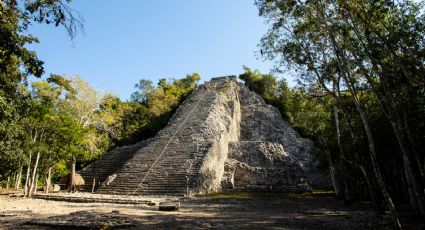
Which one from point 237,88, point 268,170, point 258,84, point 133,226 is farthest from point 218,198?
point 258,84

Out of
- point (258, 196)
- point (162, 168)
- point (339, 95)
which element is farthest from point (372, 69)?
point (162, 168)

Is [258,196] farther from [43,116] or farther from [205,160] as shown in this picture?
[43,116]

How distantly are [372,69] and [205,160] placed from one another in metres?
11.7

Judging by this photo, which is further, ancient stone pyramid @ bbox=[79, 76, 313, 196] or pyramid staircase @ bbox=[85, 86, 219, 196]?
ancient stone pyramid @ bbox=[79, 76, 313, 196]

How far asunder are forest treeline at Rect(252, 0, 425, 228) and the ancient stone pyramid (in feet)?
21.2

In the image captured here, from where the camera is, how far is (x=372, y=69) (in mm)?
10008

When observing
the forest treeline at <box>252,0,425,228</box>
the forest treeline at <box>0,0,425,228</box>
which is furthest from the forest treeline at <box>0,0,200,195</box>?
the forest treeline at <box>252,0,425,228</box>

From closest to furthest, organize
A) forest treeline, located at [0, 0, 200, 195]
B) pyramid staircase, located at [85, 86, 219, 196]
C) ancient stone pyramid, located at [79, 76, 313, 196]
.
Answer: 1. forest treeline, located at [0, 0, 200, 195]
2. pyramid staircase, located at [85, 86, 219, 196]
3. ancient stone pyramid, located at [79, 76, 313, 196]

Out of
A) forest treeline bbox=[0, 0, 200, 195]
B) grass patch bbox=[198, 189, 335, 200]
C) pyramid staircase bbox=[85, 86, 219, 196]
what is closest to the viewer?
forest treeline bbox=[0, 0, 200, 195]

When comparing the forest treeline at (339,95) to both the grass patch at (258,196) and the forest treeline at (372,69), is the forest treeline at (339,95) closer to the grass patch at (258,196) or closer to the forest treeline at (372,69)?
the forest treeline at (372,69)

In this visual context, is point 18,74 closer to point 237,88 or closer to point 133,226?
point 133,226

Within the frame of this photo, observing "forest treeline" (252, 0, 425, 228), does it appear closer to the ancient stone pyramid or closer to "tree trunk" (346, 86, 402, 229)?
"tree trunk" (346, 86, 402, 229)

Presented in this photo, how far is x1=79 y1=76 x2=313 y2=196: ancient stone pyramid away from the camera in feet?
63.0

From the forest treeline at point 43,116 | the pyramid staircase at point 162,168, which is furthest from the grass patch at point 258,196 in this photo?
the forest treeline at point 43,116
